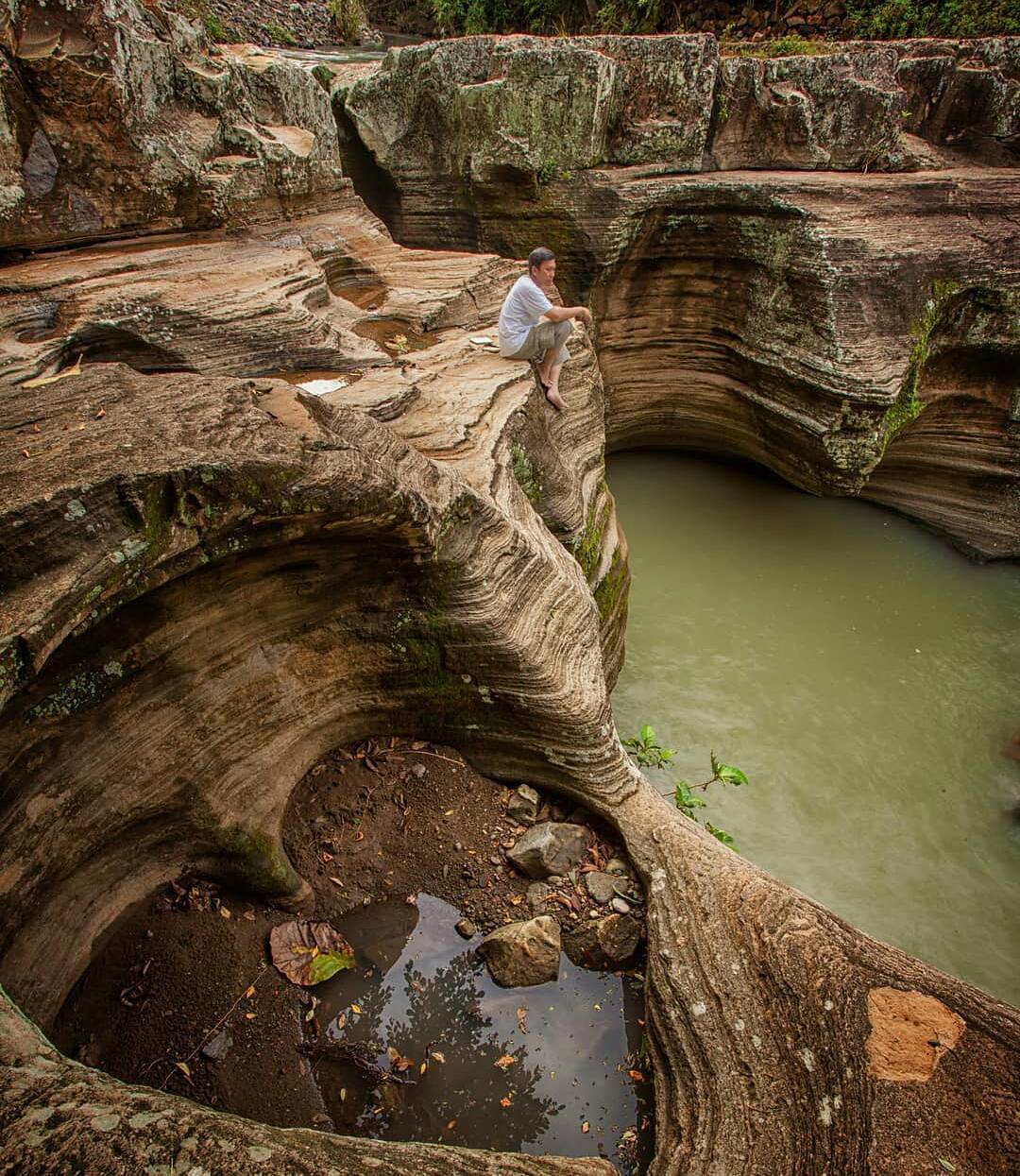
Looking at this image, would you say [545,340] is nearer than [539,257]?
No

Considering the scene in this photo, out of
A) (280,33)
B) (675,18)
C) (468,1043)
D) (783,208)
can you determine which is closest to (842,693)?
(783,208)

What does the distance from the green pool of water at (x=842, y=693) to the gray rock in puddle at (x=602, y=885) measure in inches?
96.7

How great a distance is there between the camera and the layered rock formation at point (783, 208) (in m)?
7.05

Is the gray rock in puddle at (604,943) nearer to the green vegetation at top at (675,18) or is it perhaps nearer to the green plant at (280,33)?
the green vegetation at top at (675,18)

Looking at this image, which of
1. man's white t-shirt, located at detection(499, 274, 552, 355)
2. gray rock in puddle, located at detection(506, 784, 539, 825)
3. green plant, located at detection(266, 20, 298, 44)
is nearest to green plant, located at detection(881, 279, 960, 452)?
man's white t-shirt, located at detection(499, 274, 552, 355)

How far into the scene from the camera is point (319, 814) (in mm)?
3584

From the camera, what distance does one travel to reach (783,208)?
714cm

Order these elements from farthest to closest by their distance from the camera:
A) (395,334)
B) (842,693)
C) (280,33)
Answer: (280,33), (842,693), (395,334)

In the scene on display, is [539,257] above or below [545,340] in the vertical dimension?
above

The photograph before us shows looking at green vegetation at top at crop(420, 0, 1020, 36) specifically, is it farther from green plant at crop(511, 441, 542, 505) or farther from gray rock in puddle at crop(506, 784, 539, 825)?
gray rock in puddle at crop(506, 784, 539, 825)

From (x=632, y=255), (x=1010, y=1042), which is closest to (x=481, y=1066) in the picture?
(x=1010, y=1042)

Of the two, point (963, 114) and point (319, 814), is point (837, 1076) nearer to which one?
point (319, 814)

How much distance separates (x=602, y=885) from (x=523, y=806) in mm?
589

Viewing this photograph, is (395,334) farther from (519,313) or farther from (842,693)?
(842,693)
